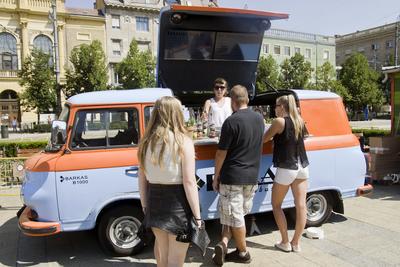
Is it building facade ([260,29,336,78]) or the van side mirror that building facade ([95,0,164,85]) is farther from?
the van side mirror

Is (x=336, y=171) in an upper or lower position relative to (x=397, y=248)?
upper

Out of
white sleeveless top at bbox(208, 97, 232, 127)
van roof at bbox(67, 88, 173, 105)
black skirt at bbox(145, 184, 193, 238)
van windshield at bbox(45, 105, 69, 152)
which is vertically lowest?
black skirt at bbox(145, 184, 193, 238)

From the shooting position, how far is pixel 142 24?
43.6 metres

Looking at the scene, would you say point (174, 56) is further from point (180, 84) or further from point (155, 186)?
point (155, 186)

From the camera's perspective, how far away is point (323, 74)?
4228 cm

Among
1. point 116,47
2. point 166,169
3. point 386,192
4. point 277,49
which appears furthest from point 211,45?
point 277,49

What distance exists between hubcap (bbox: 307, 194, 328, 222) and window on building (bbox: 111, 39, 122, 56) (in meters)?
40.1

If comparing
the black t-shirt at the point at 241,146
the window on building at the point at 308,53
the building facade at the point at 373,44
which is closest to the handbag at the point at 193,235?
the black t-shirt at the point at 241,146

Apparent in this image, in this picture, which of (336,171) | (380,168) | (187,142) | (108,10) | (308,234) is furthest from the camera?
(108,10)

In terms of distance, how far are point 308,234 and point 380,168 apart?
426cm

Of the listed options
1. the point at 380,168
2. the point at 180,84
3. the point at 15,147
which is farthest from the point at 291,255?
the point at 15,147

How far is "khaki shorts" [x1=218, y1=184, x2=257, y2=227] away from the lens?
4.08 metres

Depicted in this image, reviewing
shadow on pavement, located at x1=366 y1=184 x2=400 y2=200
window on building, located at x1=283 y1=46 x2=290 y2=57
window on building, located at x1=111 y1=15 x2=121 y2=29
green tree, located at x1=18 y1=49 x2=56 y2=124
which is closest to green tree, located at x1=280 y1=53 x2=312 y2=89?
window on building, located at x1=283 y1=46 x2=290 y2=57

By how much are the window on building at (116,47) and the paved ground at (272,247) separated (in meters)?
38.4
